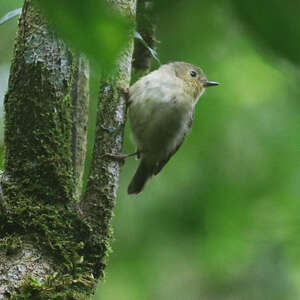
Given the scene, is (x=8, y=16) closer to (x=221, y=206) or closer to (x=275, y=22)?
(x=221, y=206)

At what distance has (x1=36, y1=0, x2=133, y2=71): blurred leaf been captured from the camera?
1.58ft

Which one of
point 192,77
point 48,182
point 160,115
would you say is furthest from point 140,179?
point 48,182

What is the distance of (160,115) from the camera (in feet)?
13.3

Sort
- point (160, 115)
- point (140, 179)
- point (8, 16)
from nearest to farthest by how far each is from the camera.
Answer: point (8, 16) < point (160, 115) < point (140, 179)

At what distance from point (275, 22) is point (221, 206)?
10.2 ft

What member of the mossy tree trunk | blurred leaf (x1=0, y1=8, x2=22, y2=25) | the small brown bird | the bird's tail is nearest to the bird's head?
the small brown bird

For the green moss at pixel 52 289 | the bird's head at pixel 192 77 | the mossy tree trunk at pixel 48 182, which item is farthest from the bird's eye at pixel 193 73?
the green moss at pixel 52 289

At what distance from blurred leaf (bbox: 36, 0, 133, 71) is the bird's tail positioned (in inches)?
151

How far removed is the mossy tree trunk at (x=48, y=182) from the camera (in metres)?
2.28

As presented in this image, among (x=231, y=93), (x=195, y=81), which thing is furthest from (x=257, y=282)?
(x=195, y=81)

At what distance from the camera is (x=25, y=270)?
219 centimetres

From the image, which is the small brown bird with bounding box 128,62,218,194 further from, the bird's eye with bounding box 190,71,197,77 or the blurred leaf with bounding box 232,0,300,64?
the blurred leaf with bounding box 232,0,300,64

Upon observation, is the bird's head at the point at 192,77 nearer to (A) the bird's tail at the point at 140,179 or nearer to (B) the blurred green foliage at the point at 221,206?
(B) the blurred green foliage at the point at 221,206

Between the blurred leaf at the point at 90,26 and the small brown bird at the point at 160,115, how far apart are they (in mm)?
3209
